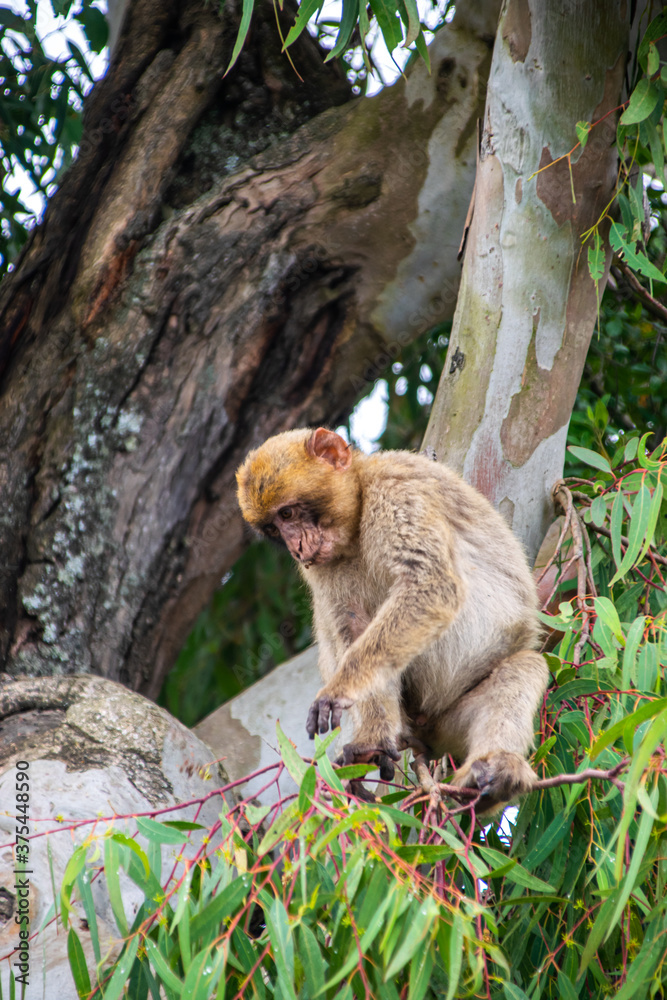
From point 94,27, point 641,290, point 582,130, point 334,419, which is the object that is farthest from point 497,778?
point 94,27

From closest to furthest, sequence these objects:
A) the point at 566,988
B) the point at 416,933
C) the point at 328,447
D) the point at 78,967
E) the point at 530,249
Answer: the point at 416,933 → the point at 78,967 → the point at 566,988 → the point at 328,447 → the point at 530,249

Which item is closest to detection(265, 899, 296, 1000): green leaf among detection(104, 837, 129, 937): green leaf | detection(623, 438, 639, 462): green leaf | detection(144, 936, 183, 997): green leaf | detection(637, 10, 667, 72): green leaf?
detection(144, 936, 183, 997): green leaf

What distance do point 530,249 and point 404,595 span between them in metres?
1.48

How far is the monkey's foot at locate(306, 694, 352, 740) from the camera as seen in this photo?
106 inches

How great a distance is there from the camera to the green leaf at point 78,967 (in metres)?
2.17

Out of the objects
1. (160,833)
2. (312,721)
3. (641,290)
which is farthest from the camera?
(641,290)

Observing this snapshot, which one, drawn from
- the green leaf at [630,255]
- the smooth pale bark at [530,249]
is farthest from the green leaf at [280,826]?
the green leaf at [630,255]

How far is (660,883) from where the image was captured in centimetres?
243

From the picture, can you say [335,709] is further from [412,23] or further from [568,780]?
[412,23]

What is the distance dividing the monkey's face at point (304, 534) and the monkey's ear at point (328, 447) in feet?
0.72

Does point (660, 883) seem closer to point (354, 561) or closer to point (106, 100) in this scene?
point (354, 561)

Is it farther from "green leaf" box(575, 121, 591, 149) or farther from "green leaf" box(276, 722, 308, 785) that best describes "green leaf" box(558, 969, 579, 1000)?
"green leaf" box(575, 121, 591, 149)

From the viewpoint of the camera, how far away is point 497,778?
8.27ft

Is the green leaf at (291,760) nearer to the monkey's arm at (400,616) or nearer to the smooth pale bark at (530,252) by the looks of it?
the monkey's arm at (400,616)
